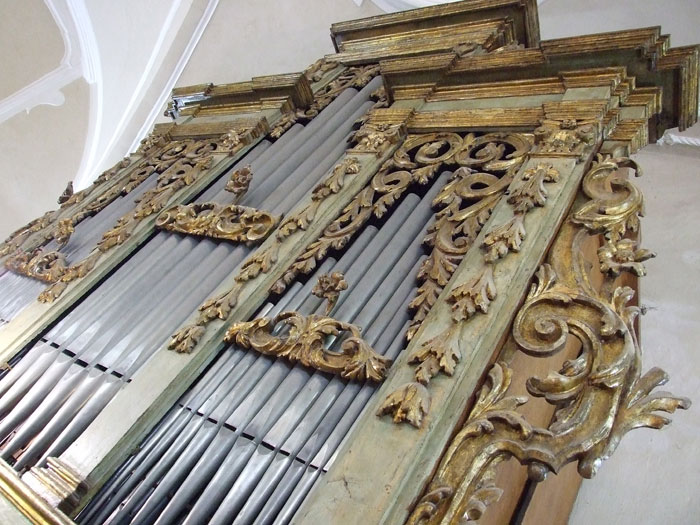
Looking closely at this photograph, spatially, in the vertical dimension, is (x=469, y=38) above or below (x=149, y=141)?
above

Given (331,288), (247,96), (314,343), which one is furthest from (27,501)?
(247,96)

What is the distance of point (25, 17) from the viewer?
6.05 m

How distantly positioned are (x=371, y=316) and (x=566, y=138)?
1.06m

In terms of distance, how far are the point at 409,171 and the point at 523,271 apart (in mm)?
1010

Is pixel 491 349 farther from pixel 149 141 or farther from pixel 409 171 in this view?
pixel 149 141

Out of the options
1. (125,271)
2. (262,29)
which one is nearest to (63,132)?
(262,29)

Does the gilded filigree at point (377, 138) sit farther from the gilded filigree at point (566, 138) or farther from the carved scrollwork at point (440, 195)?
the gilded filigree at point (566, 138)

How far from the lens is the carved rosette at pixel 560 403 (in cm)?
118

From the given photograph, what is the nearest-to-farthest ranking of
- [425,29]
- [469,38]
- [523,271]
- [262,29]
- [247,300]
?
[523,271], [247,300], [469,38], [425,29], [262,29]

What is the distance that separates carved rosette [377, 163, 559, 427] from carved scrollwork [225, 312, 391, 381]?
0.53 ft

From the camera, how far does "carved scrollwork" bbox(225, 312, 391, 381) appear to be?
1600 mm

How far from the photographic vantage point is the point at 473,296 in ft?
5.19

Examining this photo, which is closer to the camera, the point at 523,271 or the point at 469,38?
the point at 523,271

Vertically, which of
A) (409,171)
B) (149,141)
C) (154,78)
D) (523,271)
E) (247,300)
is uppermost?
(154,78)
